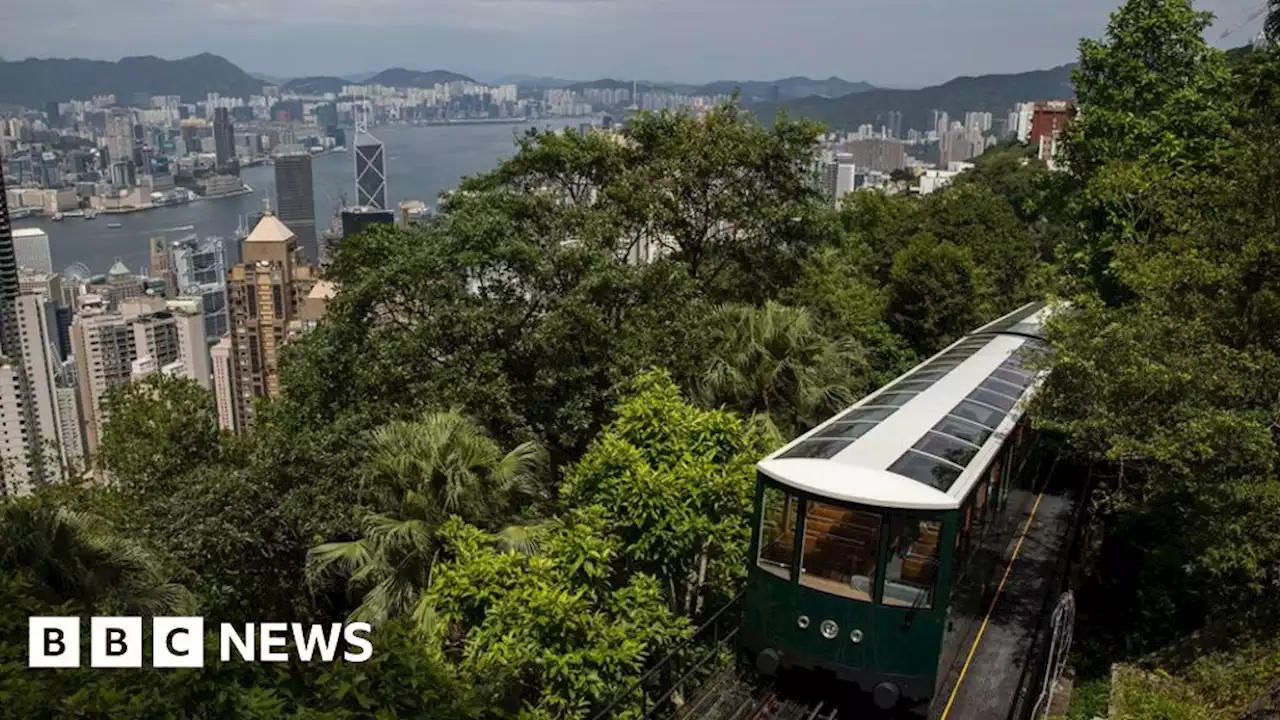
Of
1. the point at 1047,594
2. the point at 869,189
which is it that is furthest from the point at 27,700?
the point at 869,189

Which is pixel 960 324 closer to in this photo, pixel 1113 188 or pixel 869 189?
pixel 1113 188

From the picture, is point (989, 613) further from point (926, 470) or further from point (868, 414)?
point (926, 470)

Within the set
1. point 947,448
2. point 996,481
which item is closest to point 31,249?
point 996,481

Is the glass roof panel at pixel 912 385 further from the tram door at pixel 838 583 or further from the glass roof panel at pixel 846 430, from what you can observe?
the tram door at pixel 838 583

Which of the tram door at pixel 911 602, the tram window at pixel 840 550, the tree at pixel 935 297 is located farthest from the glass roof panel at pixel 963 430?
the tree at pixel 935 297

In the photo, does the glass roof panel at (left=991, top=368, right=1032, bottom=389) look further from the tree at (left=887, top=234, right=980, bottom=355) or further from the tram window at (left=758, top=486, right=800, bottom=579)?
the tree at (left=887, top=234, right=980, bottom=355)
